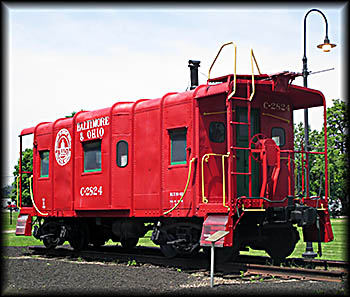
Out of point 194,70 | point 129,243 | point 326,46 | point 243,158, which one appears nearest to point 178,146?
point 243,158

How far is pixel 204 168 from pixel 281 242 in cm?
273

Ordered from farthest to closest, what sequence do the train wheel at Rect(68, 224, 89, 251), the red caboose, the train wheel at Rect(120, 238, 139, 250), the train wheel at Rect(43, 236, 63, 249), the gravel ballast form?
the train wheel at Rect(43, 236, 63, 249)
the train wheel at Rect(120, 238, 139, 250)
the train wheel at Rect(68, 224, 89, 251)
the red caboose
the gravel ballast

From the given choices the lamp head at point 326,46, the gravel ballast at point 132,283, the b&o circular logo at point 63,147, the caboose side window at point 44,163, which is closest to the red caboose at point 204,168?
the b&o circular logo at point 63,147

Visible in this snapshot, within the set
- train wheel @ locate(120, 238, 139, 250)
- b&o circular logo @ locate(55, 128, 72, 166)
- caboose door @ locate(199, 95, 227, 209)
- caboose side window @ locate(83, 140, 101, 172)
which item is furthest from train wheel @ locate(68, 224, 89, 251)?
caboose door @ locate(199, 95, 227, 209)

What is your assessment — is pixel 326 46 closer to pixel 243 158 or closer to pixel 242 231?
pixel 243 158

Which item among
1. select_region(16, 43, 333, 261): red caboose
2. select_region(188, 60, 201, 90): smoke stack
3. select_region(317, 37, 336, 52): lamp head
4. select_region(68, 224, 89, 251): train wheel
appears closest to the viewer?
select_region(16, 43, 333, 261): red caboose

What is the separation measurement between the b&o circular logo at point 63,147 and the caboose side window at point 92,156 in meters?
0.78

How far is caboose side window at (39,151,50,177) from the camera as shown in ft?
54.2

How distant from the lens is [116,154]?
13633 mm

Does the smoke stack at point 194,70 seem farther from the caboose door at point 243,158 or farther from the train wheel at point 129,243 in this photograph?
the train wheel at point 129,243

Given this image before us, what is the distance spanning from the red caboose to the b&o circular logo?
560 millimetres

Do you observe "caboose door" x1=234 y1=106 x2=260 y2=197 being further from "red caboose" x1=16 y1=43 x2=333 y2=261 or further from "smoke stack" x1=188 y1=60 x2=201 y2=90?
"smoke stack" x1=188 y1=60 x2=201 y2=90

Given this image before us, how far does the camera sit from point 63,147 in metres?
15.6

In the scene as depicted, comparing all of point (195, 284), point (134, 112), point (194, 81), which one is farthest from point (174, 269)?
point (194, 81)
